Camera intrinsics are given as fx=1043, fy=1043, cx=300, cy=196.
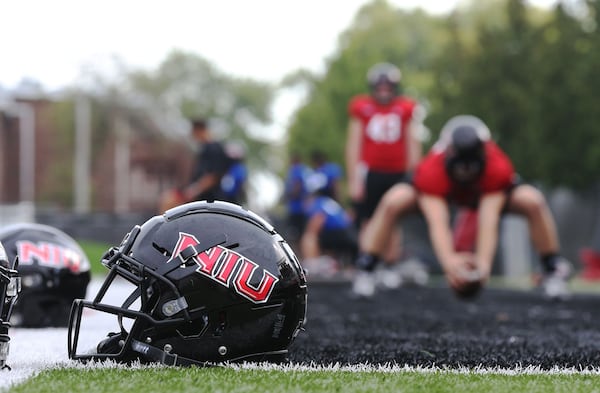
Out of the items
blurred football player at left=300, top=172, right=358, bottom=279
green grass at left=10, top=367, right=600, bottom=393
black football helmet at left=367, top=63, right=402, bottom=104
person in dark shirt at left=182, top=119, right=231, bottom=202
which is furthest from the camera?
blurred football player at left=300, top=172, right=358, bottom=279

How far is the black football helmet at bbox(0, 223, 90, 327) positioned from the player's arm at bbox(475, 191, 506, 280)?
307cm

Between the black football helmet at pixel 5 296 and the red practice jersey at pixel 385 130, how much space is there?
6.58 m

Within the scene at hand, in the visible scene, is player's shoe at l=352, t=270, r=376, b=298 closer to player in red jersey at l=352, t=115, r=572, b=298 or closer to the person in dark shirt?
player in red jersey at l=352, t=115, r=572, b=298

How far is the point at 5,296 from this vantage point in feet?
11.0

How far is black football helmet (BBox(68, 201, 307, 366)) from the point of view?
11.1 feet

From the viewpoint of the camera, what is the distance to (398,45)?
45.0 meters

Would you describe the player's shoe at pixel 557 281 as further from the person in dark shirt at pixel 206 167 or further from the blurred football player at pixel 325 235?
the blurred football player at pixel 325 235

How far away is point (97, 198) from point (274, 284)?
52628 millimetres

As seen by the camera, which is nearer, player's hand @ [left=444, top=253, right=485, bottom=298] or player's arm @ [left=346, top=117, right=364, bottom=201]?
player's hand @ [left=444, top=253, right=485, bottom=298]

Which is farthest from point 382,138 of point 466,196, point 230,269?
point 230,269

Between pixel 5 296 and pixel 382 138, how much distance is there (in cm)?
671

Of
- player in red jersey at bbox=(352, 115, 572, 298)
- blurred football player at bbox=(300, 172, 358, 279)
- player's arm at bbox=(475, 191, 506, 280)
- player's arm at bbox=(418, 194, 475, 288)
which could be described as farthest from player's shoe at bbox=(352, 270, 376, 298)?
blurred football player at bbox=(300, 172, 358, 279)

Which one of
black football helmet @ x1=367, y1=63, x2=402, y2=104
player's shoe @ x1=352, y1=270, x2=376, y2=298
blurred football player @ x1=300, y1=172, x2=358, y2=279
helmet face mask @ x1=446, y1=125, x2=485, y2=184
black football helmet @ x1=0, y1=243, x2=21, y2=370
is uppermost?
black football helmet @ x1=367, y1=63, x2=402, y2=104

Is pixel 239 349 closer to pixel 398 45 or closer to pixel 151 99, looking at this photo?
pixel 398 45
